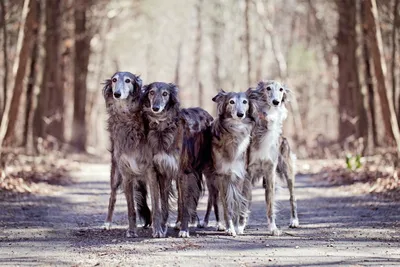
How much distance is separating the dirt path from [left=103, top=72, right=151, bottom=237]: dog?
771mm

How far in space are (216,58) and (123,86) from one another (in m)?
43.1

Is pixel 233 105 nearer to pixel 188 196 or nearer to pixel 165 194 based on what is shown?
pixel 188 196

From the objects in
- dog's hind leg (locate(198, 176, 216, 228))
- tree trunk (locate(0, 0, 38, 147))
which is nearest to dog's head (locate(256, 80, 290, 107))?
dog's hind leg (locate(198, 176, 216, 228))

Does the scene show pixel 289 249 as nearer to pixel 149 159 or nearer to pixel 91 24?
pixel 149 159

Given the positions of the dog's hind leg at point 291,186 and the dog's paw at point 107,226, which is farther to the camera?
the dog's hind leg at point 291,186

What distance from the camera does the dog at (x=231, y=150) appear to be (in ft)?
34.7

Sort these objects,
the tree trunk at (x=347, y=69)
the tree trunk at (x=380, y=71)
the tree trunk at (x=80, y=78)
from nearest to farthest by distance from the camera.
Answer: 1. the tree trunk at (x=380, y=71)
2. the tree trunk at (x=347, y=69)
3. the tree trunk at (x=80, y=78)

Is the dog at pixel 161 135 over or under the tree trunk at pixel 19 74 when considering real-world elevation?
under

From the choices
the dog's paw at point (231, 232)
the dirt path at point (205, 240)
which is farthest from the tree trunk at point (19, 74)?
the dog's paw at point (231, 232)

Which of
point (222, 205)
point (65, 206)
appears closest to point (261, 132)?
point (222, 205)

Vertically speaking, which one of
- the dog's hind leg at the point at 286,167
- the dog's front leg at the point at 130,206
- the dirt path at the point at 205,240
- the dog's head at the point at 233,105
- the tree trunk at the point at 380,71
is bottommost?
the dirt path at the point at 205,240


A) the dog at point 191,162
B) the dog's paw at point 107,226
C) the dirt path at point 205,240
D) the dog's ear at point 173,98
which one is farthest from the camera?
the dog's paw at point 107,226

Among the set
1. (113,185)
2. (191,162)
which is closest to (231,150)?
(191,162)

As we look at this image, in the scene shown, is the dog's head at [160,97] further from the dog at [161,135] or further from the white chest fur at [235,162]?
the white chest fur at [235,162]
